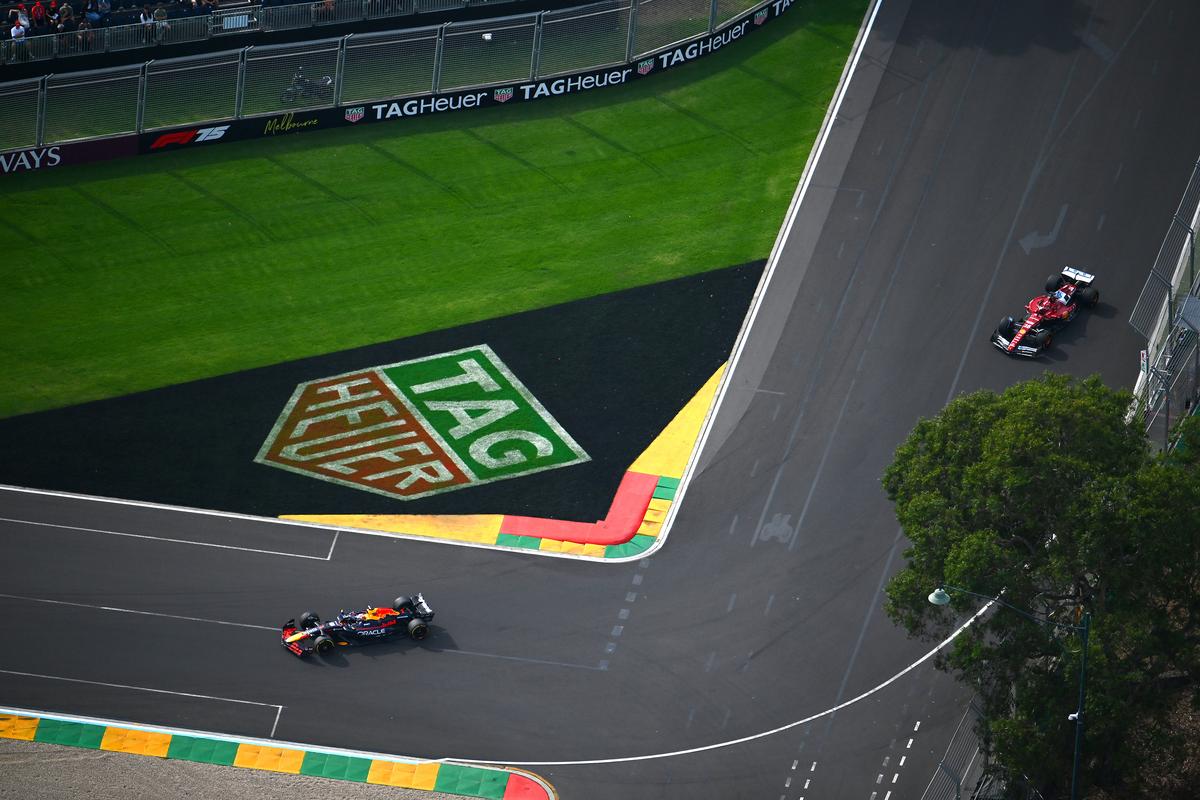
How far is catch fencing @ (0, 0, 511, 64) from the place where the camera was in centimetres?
6288

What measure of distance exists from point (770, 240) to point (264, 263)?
63.4 feet

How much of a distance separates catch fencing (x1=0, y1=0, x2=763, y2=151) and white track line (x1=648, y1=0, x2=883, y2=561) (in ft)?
20.1

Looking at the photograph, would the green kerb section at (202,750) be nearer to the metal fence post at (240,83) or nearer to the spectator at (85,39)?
the metal fence post at (240,83)

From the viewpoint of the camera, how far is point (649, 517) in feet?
166

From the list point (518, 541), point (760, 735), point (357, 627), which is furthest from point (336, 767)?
point (760, 735)

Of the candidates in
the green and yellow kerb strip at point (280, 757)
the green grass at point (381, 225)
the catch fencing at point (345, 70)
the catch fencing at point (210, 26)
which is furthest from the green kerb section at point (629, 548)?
the catch fencing at point (210, 26)

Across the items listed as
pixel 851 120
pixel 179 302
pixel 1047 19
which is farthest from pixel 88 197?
pixel 1047 19

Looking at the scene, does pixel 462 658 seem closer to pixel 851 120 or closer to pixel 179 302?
pixel 179 302

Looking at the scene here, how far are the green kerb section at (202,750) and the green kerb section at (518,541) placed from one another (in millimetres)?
10427

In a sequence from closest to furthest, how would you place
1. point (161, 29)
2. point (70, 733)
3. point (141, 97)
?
1. point (70, 733)
2. point (141, 97)
3. point (161, 29)

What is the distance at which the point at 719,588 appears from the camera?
4869cm

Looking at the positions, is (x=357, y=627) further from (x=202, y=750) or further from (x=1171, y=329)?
(x=1171, y=329)

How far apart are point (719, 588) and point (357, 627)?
11.1 metres

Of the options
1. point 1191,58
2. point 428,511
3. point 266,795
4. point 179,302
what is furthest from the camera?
point 1191,58
